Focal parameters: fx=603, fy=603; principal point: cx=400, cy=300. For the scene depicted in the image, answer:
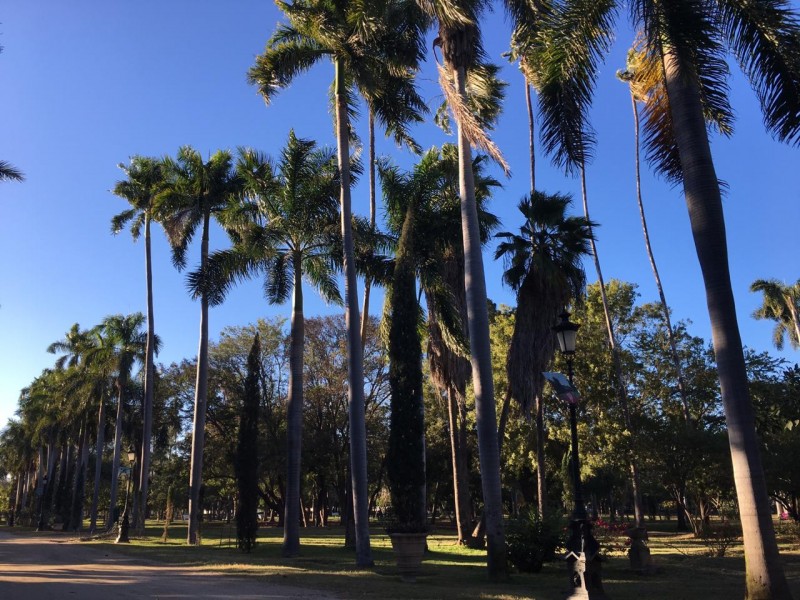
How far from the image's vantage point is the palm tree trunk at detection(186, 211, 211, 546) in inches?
1040

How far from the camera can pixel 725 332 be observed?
8727 millimetres

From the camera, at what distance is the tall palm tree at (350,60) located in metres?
16.9

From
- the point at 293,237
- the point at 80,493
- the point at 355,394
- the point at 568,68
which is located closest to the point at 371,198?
the point at 293,237

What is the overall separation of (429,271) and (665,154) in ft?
36.3

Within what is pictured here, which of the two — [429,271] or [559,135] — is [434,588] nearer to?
[559,135]

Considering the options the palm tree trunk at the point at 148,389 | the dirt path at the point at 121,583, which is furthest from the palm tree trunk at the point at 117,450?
the dirt path at the point at 121,583

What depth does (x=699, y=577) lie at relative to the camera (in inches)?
506

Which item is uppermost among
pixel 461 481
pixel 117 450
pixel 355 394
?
pixel 355 394

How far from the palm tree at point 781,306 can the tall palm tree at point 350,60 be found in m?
46.4

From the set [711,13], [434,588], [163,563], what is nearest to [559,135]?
[711,13]

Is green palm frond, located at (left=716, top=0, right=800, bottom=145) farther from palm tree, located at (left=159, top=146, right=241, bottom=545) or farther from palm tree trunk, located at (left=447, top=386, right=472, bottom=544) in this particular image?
palm tree, located at (left=159, top=146, right=241, bottom=545)

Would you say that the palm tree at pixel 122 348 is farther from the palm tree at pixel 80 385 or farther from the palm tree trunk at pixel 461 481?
the palm tree trunk at pixel 461 481

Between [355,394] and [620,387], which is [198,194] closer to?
[355,394]

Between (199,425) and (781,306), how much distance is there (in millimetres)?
49495
